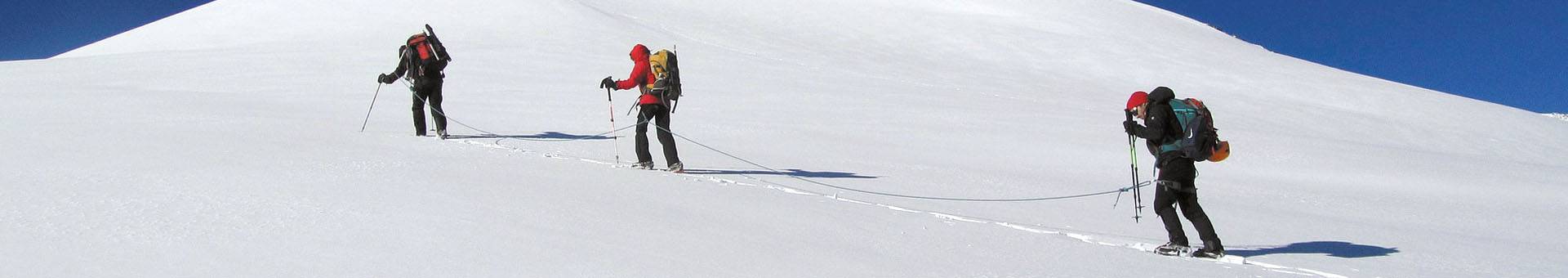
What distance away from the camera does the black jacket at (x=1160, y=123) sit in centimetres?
617

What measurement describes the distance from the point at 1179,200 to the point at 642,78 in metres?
4.39

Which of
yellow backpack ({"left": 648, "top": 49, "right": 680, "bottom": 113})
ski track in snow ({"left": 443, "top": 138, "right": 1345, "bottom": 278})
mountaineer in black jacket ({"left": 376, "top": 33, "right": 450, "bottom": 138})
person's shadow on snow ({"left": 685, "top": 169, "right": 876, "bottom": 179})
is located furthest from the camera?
mountaineer in black jacket ({"left": 376, "top": 33, "right": 450, "bottom": 138})

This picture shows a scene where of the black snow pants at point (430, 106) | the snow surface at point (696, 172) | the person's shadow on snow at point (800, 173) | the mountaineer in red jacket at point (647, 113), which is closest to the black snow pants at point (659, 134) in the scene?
the mountaineer in red jacket at point (647, 113)

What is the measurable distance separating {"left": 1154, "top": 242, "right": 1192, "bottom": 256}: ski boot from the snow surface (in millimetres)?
200

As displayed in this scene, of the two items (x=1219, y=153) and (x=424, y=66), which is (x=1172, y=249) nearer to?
(x=1219, y=153)

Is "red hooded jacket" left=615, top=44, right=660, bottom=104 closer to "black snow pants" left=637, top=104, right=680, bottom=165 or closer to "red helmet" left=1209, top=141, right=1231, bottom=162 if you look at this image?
"black snow pants" left=637, top=104, right=680, bottom=165

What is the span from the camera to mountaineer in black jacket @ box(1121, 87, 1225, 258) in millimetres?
6191

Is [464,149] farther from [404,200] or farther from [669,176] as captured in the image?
[404,200]

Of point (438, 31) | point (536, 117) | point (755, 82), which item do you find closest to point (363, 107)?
point (536, 117)

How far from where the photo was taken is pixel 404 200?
566cm

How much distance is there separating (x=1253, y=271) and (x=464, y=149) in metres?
6.04

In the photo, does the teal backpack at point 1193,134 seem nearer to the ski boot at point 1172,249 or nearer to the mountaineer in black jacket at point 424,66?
the ski boot at point 1172,249

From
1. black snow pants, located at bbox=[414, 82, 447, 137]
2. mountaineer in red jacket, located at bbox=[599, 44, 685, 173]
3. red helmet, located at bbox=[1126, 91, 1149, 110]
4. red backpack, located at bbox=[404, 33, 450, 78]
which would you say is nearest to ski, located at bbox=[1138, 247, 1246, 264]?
red helmet, located at bbox=[1126, 91, 1149, 110]

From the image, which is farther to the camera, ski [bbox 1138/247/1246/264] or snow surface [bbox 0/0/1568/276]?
ski [bbox 1138/247/1246/264]
